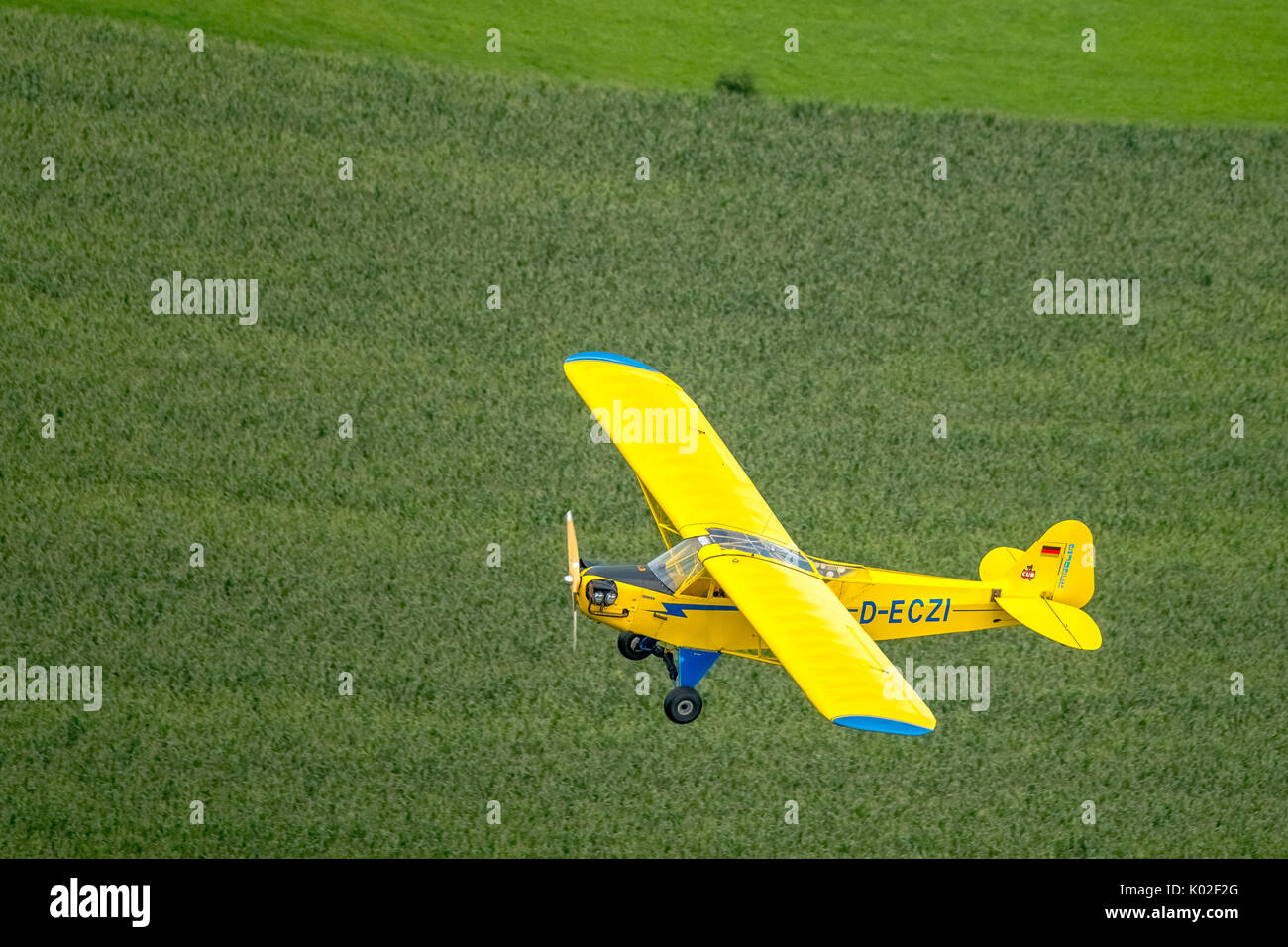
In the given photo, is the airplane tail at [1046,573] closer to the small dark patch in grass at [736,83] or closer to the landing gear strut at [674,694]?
the landing gear strut at [674,694]

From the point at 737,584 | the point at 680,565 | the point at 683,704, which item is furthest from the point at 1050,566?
the point at 683,704

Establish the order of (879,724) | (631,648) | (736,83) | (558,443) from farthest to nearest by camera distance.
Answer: (736,83), (558,443), (631,648), (879,724)

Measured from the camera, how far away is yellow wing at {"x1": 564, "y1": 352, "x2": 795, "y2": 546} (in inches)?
942

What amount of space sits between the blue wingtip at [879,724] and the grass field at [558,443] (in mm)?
6171

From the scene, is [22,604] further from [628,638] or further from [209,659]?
[628,638]

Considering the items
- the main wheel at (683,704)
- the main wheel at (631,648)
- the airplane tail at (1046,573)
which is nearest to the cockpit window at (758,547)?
the main wheel at (683,704)

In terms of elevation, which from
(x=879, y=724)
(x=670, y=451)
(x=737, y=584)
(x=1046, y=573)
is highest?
(x=670, y=451)

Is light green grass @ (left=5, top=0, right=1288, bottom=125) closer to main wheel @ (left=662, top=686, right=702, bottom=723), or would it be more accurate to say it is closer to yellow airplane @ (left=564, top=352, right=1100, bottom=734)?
yellow airplane @ (left=564, top=352, right=1100, bottom=734)

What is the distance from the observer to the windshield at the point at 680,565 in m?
23.3

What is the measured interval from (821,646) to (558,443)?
418 inches

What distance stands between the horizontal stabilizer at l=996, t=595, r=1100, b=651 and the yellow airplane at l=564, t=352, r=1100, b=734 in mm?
23

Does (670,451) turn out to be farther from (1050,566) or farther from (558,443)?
(1050,566)

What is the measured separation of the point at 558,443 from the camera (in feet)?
99.6

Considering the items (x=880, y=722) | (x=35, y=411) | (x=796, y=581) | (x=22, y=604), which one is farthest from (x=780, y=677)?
(x=35, y=411)
